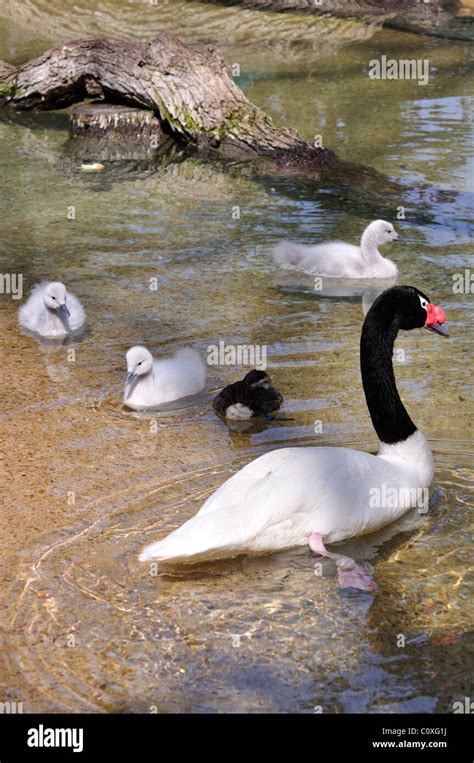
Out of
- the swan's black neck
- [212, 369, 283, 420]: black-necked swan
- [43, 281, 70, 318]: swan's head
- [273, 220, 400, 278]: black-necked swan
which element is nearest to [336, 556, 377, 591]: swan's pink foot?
the swan's black neck

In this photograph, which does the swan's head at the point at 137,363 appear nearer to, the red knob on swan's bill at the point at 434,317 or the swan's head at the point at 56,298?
the swan's head at the point at 56,298

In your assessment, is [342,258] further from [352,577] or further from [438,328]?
[352,577]

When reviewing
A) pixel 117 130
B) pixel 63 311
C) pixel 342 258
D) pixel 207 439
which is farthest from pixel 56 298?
pixel 117 130

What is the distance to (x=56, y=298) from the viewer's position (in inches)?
300

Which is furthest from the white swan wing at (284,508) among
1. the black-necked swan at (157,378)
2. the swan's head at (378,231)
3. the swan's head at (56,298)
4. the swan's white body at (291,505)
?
the swan's head at (378,231)

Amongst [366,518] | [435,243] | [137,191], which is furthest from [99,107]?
[366,518]

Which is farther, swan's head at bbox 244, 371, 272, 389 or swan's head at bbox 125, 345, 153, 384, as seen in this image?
swan's head at bbox 125, 345, 153, 384

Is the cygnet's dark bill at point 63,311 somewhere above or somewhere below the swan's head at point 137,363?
above

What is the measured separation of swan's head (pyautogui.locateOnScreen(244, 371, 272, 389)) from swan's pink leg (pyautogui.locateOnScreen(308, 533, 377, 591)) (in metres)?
1.55

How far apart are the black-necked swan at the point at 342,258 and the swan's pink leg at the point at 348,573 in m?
4.21

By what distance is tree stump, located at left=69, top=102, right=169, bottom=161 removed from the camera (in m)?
13.2

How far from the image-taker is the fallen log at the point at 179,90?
1225 cm

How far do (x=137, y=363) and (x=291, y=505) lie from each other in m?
2.09

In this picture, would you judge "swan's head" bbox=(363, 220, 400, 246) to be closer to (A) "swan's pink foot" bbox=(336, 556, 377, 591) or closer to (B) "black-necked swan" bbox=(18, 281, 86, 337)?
(B) "black-necked swan" bbox=(18, 281, 86, 337)
